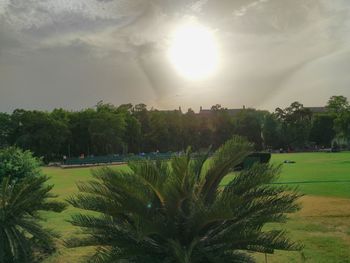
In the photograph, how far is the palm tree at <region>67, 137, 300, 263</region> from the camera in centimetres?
609

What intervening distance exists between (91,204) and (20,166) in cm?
539

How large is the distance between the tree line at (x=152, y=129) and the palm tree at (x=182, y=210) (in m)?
56.5

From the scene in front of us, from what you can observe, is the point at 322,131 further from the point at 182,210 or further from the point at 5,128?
the point at 182,210

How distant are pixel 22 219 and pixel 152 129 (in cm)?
8613

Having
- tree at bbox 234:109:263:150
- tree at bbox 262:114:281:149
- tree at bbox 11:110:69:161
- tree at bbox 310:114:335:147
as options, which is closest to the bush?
tree at bbox 11:110:69:161

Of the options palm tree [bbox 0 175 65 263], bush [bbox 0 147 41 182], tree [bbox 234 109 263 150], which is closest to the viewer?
palm tree [bbox 0 175 65 263]

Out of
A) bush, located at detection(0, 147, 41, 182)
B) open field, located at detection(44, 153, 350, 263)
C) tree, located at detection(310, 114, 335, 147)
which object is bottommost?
open field, located at detection(44, 153, 350, 263)

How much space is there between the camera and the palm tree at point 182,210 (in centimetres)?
609

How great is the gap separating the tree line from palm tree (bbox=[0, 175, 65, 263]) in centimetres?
5593

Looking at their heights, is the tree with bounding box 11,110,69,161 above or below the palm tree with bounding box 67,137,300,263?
above

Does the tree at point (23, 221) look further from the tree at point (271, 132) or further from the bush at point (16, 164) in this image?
the tree at point (271, 132)

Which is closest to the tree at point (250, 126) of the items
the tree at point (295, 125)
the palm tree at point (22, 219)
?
the tree at point (295, 125)

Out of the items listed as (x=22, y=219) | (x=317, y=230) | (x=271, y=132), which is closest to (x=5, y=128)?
(x=271, y=132)

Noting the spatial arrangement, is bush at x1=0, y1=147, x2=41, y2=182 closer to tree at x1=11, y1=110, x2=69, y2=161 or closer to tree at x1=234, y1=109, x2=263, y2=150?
→ tree at x1=11, y1=110, x2=69, y2=161
